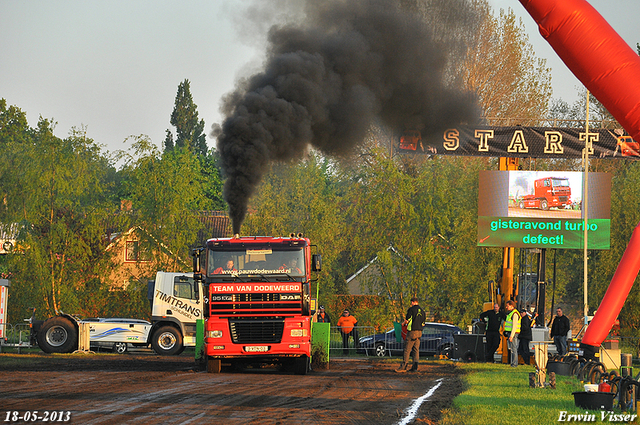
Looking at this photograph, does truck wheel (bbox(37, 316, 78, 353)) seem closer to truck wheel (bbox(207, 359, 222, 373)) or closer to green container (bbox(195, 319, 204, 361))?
green container (bbox(195, 319, 204, 361))

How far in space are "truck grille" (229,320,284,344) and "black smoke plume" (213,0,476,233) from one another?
12.3ft

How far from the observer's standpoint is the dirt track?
1095 centimetres

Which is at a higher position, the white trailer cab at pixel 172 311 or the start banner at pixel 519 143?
the start banner at pixel 519 143

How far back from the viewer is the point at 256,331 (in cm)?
1766

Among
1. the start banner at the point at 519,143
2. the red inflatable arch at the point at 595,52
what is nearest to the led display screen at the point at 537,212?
the start banner at the point at 519,143

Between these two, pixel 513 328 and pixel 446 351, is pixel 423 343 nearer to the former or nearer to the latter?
pixel 446 351

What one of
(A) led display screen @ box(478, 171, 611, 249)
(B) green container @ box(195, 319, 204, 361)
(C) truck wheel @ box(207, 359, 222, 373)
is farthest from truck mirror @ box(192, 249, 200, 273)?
(A) led display screen @ box(478, 171, 611, 249)

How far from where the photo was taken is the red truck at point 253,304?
1761cm

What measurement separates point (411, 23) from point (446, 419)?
1395 centimetres

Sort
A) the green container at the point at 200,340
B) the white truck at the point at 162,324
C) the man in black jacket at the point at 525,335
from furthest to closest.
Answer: the white truck at the point at 162,324, the man in black jacket at the point at 525,335, the green container at the point at 200,340

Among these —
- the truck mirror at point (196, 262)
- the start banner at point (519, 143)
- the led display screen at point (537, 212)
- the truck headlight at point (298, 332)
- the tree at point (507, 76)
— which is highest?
the tree at point (507, 76)

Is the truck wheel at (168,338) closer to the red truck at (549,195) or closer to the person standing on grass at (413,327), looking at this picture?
the person standing on grass at (413,327)

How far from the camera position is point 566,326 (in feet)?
77.3

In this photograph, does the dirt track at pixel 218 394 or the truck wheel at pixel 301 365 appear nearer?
the dirt track at pixel 218 394
